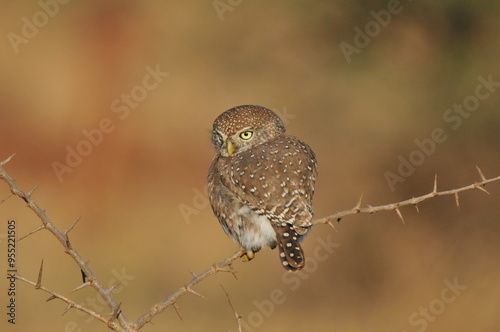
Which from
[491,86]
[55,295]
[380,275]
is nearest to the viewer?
[55,295]

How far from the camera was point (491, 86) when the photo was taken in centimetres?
1016

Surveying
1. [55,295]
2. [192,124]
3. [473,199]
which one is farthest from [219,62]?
[55,295]

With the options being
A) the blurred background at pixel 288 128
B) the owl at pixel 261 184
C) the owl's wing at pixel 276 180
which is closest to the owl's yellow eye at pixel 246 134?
the owl at pixel 261 184

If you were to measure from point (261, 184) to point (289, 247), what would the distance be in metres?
0.46

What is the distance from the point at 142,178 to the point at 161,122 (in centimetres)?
82

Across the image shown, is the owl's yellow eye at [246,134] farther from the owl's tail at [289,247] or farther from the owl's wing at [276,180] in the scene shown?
the owl's tail at [289,247]

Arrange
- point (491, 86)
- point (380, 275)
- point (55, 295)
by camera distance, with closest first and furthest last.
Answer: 1. point (55, 295)
2. point (380, 275)
3. point (491, 86)

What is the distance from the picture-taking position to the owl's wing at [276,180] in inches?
171

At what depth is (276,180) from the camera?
4.50 m

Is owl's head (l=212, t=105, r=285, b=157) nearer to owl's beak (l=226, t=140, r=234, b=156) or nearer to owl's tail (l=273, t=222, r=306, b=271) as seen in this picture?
owl's beak (l=226, t=140, r=234, b=156)

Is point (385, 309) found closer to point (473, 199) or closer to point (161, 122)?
point (473, 199)

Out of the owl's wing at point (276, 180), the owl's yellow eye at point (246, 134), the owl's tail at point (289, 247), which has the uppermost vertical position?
the owl's yellow eye at point (246, 134)

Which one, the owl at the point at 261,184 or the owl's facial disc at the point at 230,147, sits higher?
the owl's facial disc at the point at 230,147

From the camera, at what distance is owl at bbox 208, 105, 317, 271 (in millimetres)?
4309
